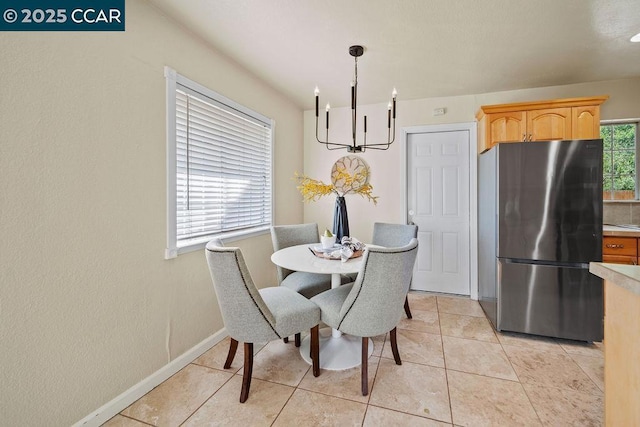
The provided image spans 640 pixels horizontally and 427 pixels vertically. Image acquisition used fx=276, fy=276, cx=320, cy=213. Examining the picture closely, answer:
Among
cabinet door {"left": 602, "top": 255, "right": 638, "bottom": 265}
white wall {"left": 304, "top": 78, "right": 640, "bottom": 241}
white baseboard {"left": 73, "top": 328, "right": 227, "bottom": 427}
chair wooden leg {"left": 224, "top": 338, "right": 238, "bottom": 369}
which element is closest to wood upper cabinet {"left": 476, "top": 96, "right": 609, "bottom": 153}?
white wall {"left": 304, "top": 78, "right": 640, "bottom": 241}

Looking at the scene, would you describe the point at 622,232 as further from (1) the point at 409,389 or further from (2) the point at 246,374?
(2) the point at 246,374

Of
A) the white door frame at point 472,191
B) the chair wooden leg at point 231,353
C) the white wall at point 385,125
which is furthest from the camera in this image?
the white door frame at point 472,191

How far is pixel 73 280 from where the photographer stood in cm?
140

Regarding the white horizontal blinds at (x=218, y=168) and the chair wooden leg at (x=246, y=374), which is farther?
the white horizontal blinds at (x=218, y=168)

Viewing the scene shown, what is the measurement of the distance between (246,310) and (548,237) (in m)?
2.48

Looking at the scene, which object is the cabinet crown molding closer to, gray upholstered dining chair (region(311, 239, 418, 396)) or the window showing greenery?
the window showing greenery

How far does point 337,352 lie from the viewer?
215cm

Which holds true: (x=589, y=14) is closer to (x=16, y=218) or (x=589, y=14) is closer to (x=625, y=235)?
(x=625, y=235)

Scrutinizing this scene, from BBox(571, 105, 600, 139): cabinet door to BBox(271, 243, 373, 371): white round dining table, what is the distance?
8.27 ft

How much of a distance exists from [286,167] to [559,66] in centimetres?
291

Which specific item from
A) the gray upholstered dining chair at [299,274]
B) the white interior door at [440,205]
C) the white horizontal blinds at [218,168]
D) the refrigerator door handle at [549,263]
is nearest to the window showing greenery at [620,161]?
the refrigerator door handle at [549,263]

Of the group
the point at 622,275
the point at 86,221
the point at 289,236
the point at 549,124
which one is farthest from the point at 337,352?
the point at 549,124

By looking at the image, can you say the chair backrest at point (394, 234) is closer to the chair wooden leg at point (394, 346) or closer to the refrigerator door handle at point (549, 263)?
the refrigerator door handle at point (549, 263)

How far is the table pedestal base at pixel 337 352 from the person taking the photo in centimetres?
201
